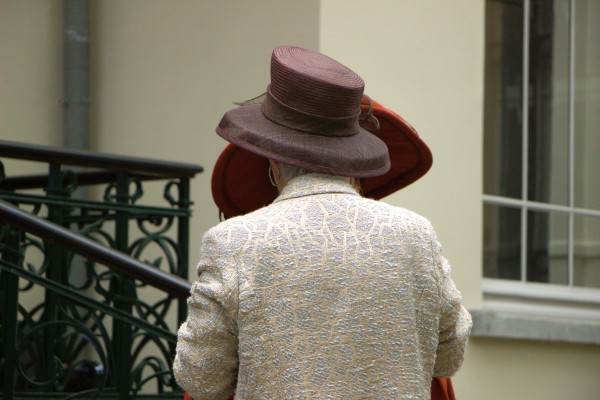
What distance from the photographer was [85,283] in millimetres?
4922

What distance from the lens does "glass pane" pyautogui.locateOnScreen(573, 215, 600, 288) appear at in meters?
7.23

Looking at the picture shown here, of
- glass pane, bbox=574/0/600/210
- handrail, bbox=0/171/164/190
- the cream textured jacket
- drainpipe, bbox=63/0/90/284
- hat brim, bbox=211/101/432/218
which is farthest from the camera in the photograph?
glass pane, bbox=574/0/600/210

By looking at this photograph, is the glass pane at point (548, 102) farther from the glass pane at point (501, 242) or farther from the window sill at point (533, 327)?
the window sill at point (533, 327)

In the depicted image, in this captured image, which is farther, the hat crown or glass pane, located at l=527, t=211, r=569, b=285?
glass pane, located at l=527, t=211, r=569, b=285

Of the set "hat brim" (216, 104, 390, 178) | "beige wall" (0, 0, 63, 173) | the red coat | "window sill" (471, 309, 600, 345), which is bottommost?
"window sill" (471, 309, 600, 345)

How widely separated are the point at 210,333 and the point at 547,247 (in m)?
4.97

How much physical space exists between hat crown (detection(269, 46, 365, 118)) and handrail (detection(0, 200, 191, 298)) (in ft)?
5.21

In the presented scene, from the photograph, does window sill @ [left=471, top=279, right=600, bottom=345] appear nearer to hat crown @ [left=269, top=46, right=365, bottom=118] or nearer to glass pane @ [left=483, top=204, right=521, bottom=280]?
glass pane @ [left=483, top=204, right=521, bottom=280]

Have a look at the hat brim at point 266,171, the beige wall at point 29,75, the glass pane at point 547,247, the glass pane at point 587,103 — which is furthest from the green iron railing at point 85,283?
the glass pane at point 587,103

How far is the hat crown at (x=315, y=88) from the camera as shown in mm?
2516

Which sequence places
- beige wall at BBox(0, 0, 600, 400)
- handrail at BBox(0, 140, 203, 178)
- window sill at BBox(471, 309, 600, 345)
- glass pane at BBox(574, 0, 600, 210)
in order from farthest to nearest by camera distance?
glass pane at BBox(574, 0, 600, 210) < window sill at BBox(471, 309, 600, 345) < beige wall at BBox(0, 0, 600, 400) < handrail at BBox(0, 140, 203, 178)

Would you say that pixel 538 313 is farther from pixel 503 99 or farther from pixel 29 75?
pixel 29 75

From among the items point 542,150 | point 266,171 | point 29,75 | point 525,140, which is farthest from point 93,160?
point 542,150

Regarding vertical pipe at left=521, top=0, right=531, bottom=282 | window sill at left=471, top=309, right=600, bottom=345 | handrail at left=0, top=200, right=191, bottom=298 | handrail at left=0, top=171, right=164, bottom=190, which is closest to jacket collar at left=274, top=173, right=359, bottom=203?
handrail at left=0, top=200, right=191, bottom=298
